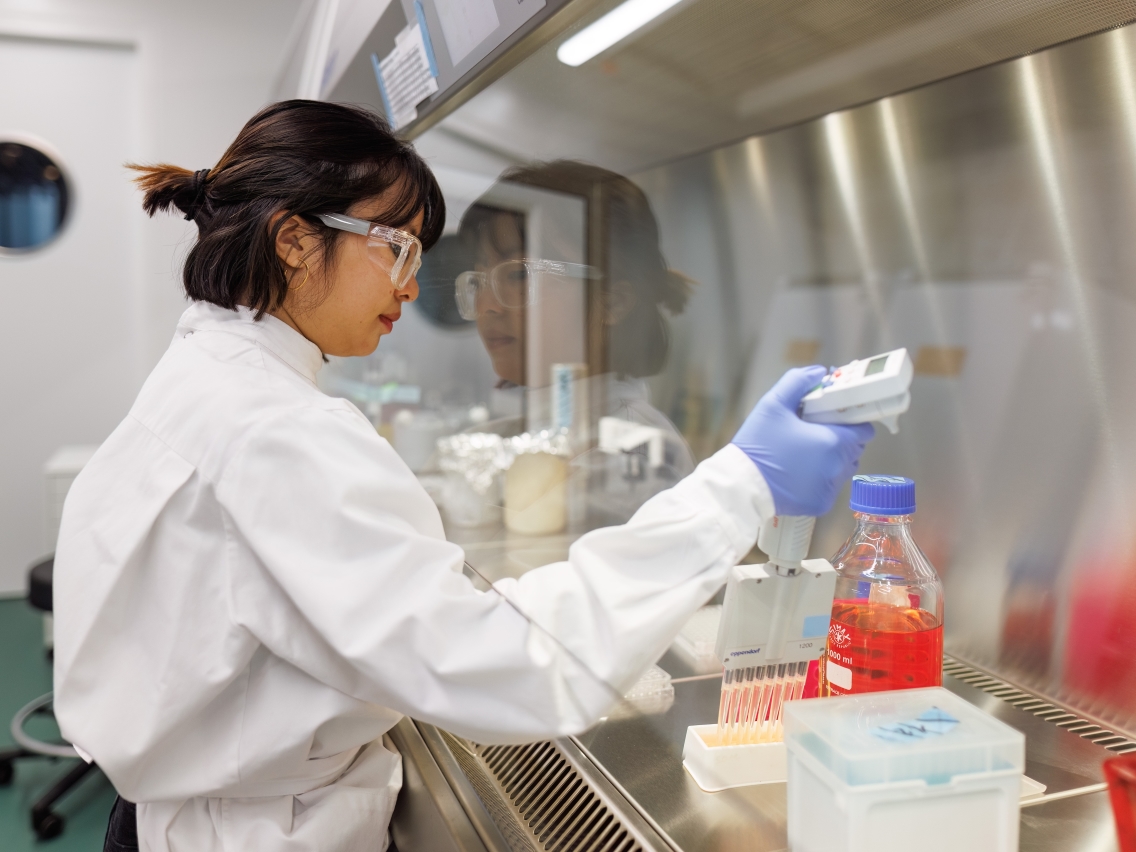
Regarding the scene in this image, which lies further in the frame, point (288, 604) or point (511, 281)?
point (511, 281)

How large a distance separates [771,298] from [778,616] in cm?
88

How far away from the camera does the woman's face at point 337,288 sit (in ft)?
2.92

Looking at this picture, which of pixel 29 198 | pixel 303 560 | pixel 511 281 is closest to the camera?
pixel 303 560

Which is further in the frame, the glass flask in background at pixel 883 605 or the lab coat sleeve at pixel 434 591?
the glass flask in background at pixel 883 605

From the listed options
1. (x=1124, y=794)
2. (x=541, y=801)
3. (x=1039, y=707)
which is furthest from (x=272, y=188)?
(x=1039, y=707)

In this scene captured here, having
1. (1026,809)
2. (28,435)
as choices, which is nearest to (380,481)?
(1026,809)

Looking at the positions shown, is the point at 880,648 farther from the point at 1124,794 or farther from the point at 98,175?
the point at 98,175

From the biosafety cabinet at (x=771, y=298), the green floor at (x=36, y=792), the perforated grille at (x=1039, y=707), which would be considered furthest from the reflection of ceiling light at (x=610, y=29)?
the green floor at (x=36, y=792)

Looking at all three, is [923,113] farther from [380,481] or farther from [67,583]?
[67,583]

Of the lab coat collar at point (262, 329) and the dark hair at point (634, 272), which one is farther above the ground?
the dark hair at point (634, 272)

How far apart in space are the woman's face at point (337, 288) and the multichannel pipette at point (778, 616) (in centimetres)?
51

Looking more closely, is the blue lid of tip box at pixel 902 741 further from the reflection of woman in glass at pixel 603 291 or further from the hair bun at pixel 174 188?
the reflection of woman in glass at pixel 603 291

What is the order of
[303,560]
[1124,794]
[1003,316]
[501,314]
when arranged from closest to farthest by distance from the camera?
[1124,794], [303,560], [1003,316], [501,314]

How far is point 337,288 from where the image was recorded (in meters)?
0.92
